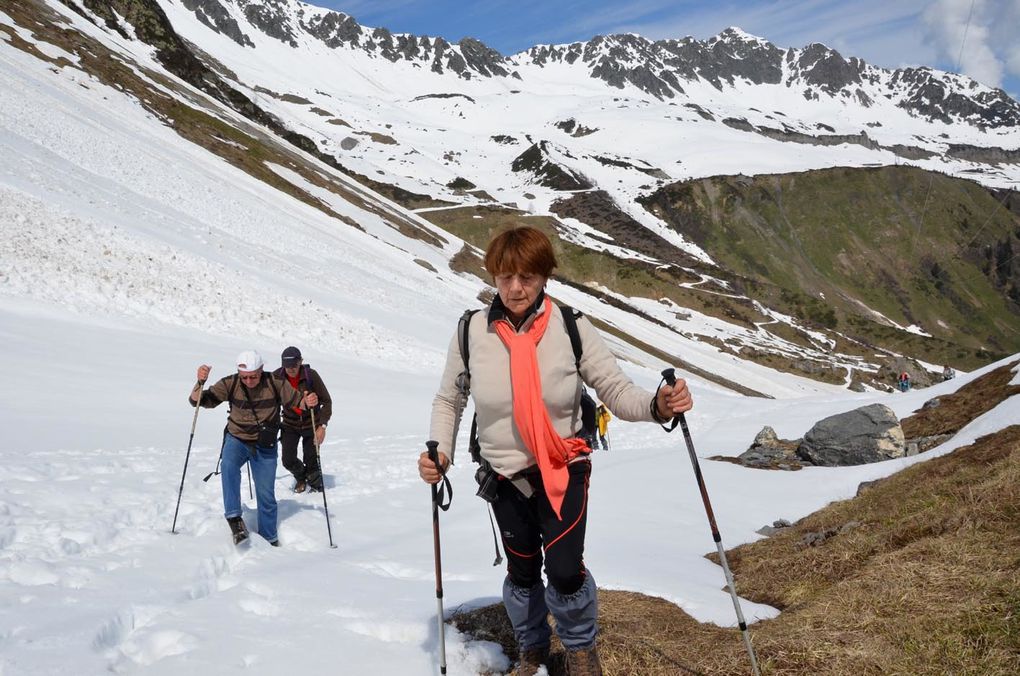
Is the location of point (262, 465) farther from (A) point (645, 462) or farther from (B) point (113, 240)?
(B) point (113, 240)

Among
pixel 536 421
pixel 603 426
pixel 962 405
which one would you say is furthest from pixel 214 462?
pixel 962 405

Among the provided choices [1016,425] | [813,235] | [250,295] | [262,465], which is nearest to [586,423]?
[262,465]

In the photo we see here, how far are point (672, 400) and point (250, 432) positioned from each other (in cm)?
→ 650

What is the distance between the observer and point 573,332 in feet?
13.9

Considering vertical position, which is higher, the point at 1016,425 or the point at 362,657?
the point at 1016,425

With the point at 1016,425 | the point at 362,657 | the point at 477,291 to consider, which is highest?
the point at 477,291

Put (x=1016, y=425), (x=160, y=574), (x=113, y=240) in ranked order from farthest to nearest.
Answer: (x=113, y=240) → (x=1016, y=425) → (x=160, y=574)

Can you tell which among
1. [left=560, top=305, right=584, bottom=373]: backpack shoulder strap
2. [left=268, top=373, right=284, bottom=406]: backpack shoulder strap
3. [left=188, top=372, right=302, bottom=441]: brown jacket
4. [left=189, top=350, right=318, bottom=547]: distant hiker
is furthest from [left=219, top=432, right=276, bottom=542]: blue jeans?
[left=560, top=305, right=584, bottom=373]: backpack shoulder strap

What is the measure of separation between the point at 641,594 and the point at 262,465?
532 centimetres

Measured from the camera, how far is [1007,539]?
548cm

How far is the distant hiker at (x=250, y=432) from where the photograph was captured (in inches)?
330

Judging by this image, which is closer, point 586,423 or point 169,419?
point 586,423

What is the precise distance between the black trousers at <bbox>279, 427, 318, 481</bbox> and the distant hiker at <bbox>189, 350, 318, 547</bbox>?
111 inches

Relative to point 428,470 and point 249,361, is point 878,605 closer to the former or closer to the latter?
point 428,470
